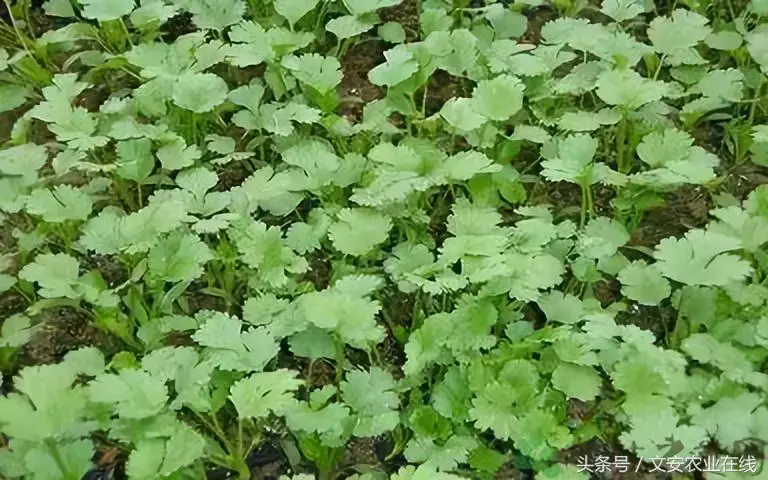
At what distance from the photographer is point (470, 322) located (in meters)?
1.42

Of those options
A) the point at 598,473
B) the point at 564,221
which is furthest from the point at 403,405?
the point at 564,221

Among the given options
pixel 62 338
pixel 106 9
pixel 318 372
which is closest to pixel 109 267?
pixel 62 338

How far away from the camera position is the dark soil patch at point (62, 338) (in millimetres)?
1549

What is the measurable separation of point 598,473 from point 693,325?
0.30 m

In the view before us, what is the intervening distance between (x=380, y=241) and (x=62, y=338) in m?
0.57

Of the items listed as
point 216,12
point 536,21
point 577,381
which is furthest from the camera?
point 536,21

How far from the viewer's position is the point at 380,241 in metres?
1.51

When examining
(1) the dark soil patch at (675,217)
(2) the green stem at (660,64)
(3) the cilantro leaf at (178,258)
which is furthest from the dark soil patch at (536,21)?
(3) the cilantro leaf at (178,258)

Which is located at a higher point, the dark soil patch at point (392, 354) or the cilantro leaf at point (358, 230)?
the cilantro leaf at point (358, 230)

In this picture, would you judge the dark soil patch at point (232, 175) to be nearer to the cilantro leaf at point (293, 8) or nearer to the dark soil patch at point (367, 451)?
the cilantro leaf at point (293, 8)

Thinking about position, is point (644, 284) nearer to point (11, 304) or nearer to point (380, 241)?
point (380, 241)

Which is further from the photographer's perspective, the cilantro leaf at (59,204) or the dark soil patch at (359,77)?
the dark soil patch at (359,77)

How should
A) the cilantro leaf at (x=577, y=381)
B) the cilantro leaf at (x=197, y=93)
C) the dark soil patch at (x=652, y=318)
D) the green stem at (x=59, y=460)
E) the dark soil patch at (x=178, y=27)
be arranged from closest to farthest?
the green stem at (x=59, y=460)
the cilantro leaf at (x=577, y=381)
the dark soil patch at (x=652, y=318)
the cilantro leaf at (x=197, y=93)
the dark soil patch at (x=178, y=27)

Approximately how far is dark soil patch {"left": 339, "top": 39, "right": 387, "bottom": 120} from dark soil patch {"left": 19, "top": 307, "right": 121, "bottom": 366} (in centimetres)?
68
